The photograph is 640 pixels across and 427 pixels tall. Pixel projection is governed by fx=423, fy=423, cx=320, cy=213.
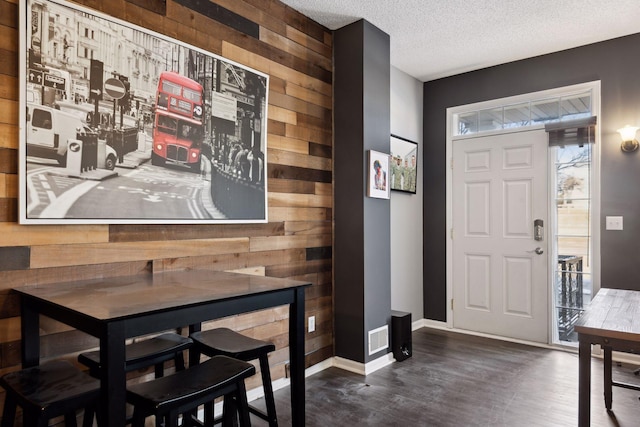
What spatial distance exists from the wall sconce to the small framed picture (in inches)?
76.1

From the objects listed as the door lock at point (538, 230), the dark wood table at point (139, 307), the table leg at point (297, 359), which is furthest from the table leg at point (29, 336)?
the door lock at point (538, 230)

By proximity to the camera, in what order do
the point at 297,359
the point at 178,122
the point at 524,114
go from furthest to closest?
the point at 524,114
the point at 178,122
the point at 297,359

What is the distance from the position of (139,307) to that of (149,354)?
0.57 metres

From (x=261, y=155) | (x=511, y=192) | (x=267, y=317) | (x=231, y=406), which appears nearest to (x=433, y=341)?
(x=511, y=192)

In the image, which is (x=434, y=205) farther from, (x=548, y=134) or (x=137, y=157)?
(x=137, y=157)

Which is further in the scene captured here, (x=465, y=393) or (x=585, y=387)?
(x=465, y=393)

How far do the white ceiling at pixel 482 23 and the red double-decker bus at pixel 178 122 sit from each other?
115cm

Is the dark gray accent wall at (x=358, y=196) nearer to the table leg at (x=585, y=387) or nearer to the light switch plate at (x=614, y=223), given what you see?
the table leg at (x=585, y=387)

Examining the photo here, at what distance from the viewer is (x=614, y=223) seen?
3.51m

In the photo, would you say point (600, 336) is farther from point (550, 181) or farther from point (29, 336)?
point (550, 181)

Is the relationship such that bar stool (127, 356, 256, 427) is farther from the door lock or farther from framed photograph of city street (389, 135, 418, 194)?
the door lock

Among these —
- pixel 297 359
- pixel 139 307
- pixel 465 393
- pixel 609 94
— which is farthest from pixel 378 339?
pixel 609 94

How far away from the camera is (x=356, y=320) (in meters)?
3.23

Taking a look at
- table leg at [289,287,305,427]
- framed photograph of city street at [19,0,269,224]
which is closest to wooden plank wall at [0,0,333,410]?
framed photograph of city street at [19,0,269,224]
